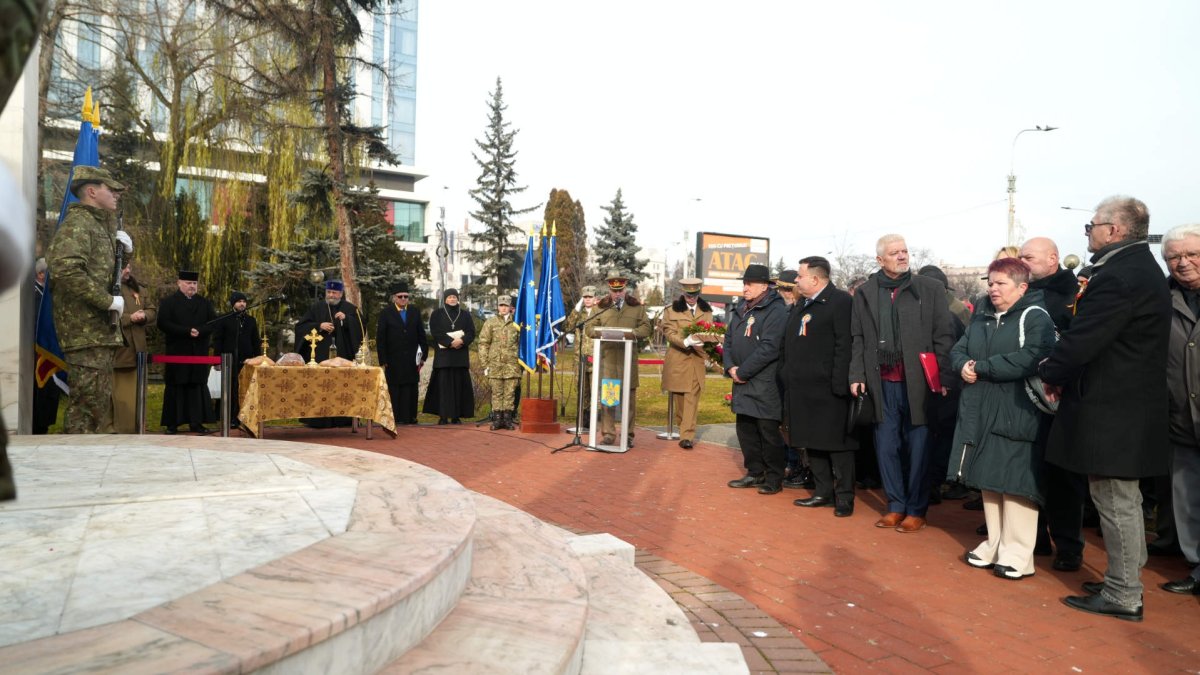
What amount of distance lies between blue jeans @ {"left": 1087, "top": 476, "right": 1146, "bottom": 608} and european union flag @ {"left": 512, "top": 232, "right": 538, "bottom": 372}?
338 inches

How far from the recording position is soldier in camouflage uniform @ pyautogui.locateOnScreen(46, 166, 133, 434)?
6562 millimetres

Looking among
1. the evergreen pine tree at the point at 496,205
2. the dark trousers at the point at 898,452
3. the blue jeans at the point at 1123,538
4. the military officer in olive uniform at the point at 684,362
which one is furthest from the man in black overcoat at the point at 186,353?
the evergreen pine tree at the point at 496,205

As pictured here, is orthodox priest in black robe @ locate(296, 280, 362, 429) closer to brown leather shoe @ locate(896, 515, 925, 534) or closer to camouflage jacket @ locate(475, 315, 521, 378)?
camouflage jacket @ locate(475, 315, 521, 378)

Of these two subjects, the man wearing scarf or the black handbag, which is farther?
the black handbag

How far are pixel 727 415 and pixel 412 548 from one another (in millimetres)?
13019

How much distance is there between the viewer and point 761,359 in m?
7.81

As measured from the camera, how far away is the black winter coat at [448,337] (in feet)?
42.8

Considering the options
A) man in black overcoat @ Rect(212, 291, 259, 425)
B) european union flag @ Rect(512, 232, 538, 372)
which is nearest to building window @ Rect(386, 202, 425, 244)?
man in black overcoat @ Rect(212, 291, 259, 425)

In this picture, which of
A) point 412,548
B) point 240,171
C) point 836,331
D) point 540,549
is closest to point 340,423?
point 836,331

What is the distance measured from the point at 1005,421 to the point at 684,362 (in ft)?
18.8

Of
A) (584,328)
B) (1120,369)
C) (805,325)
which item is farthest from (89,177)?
(1120,369)

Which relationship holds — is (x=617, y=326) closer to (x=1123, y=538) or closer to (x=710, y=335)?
(x=710, y=335)

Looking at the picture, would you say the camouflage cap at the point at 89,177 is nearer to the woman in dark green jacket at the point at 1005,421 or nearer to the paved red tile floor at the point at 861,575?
the paved red tile floor at the point at 861,575

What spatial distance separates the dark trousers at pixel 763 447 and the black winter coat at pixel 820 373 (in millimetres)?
441
